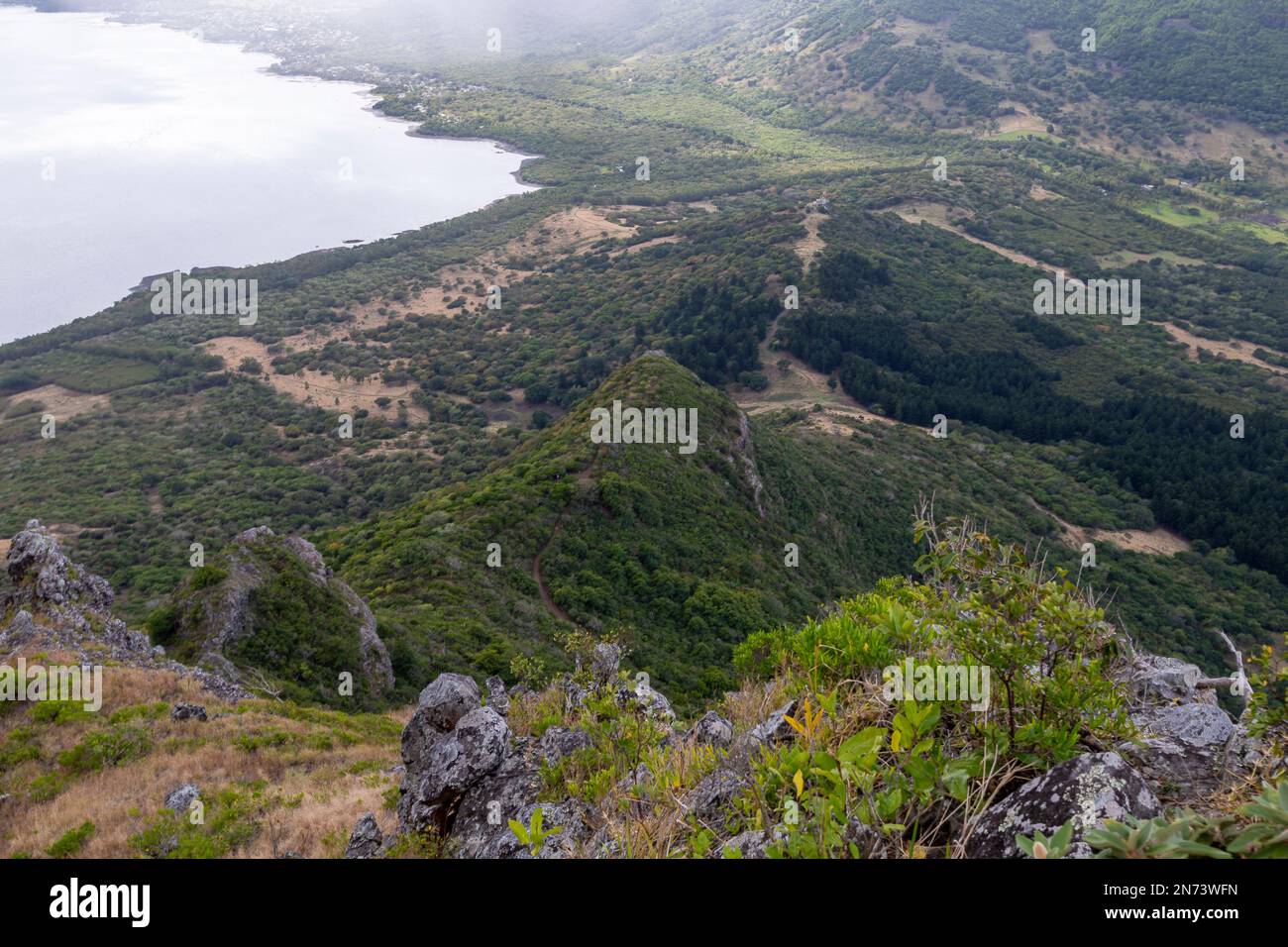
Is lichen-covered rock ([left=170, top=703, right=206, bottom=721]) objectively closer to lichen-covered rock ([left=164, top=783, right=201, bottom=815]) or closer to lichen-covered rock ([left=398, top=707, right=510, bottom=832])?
lichen-covered rock ([left=164, top=783, right=201, bottom=815])

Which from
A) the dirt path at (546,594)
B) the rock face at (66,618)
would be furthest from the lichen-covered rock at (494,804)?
the dirt path at (546,594)

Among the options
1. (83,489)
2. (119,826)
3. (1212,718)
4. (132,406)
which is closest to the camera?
(1212,718)

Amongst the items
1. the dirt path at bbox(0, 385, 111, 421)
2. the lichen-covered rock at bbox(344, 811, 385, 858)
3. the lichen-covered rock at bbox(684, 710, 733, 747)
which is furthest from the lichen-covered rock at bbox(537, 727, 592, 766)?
the dirt path at bbox(0, 385, 111, 421)

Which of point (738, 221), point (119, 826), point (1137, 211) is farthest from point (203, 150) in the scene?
point (1137, 211)

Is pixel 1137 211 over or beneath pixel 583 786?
over

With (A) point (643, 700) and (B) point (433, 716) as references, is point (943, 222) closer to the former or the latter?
(A) point (643, 700)
